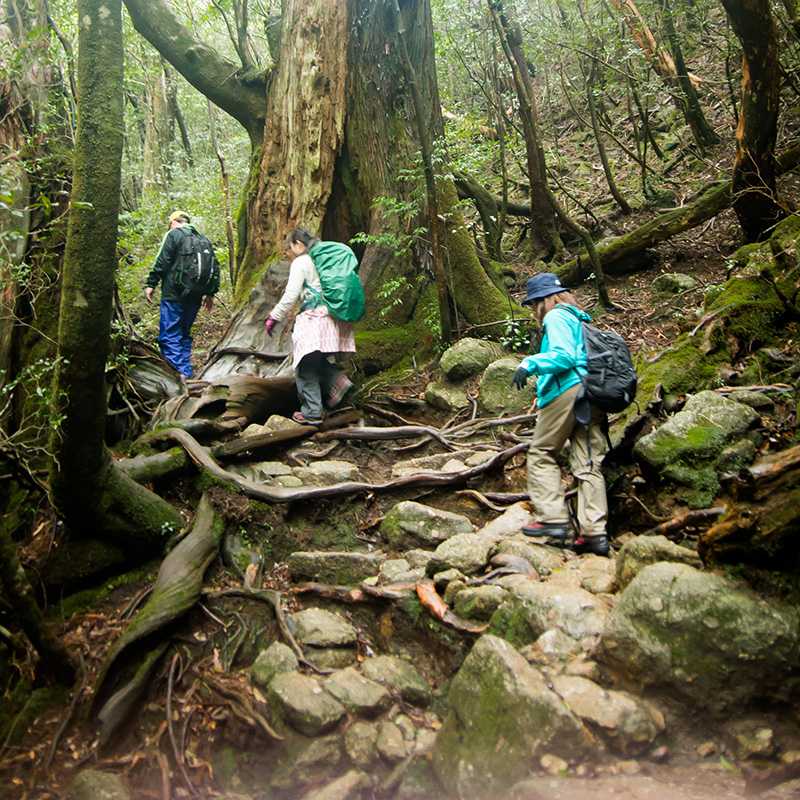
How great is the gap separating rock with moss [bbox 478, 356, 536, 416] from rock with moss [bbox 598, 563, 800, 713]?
3.82 m

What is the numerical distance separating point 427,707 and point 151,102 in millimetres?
22983

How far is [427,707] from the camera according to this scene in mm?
3525

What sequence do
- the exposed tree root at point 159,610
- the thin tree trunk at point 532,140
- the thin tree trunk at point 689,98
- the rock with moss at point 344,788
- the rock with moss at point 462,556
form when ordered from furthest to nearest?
1. the thin tree trunk at point 689,98
2. the thin tree trunk at point 532,140
3. the rock with moss at point 462,556
4. the exposed tree root at point 159,610
5. the rock with moss at point 344,788

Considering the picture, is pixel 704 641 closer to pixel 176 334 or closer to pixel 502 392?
pixel 502 392

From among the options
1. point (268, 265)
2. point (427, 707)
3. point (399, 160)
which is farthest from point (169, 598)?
point (399, 160)

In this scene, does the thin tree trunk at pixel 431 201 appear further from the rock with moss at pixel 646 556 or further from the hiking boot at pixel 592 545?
the rock with moss at pixel 646 556

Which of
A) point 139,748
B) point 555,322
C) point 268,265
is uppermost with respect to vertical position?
point 268,265

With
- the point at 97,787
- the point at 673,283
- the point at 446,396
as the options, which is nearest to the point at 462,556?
the point at 97,787

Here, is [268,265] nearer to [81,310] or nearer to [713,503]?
[81,310]

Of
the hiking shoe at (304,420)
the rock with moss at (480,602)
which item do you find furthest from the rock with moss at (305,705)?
the hiking shoe at (304,420)

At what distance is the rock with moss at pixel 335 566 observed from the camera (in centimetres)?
462

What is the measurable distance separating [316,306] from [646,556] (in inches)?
173

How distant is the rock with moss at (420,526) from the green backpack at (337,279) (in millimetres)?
2419

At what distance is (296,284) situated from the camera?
668cm
